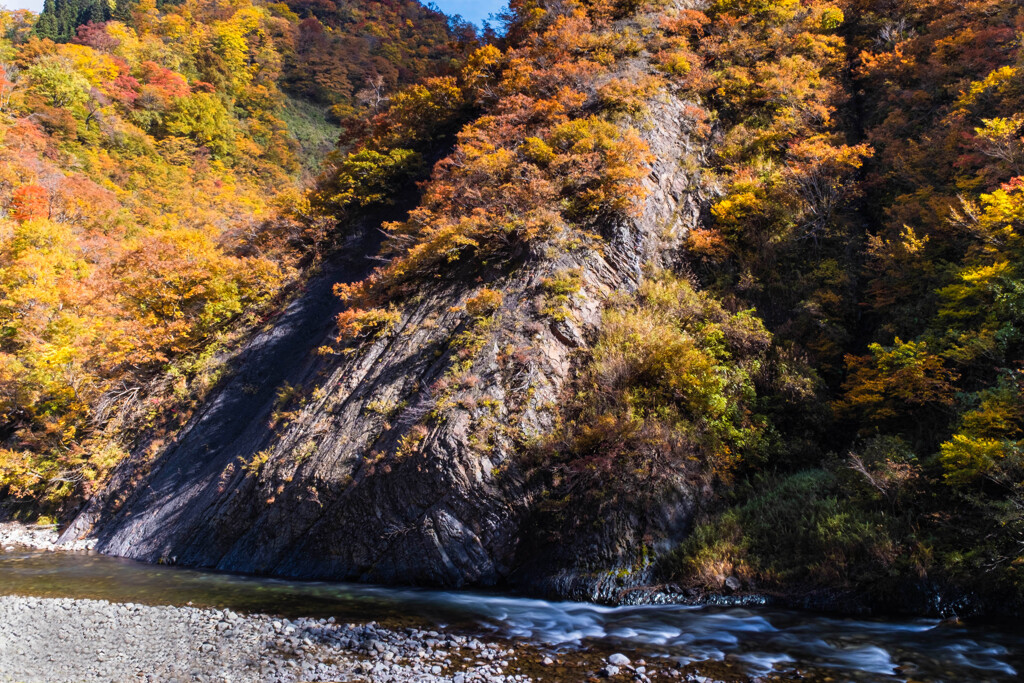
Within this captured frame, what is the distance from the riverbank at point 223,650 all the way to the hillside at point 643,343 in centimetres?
284

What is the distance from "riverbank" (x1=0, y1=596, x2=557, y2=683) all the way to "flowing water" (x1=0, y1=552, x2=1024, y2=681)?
2.35 feet

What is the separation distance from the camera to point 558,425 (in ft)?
38.9

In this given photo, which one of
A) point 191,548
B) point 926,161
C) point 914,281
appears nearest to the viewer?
point 914,281

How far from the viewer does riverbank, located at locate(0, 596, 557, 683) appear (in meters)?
6.88

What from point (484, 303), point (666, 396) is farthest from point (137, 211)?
point (666, 396)

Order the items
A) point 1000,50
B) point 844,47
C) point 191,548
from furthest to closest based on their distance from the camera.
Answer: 1. point 844,47
2. point 1000,50
3. point 191,548

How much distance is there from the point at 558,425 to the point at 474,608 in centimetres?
407

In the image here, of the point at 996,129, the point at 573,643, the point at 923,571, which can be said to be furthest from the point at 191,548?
the point at 996,129

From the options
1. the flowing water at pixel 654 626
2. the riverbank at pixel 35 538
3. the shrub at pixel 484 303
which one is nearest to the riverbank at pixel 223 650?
the flowing water at pixel 654 626

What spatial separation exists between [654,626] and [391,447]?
644cm

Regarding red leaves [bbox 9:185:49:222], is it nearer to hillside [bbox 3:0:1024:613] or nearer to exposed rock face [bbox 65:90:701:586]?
hillside [bbox 3:0:1024:613]

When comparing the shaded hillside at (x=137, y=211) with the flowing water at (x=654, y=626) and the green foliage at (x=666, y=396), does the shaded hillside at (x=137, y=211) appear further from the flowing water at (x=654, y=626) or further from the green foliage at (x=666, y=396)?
the green foliage at (x=666, y=396)

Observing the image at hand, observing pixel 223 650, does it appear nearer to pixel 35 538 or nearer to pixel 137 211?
pixel 35 538

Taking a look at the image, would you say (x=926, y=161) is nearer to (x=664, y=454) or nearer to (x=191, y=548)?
(x=664, y=454)
